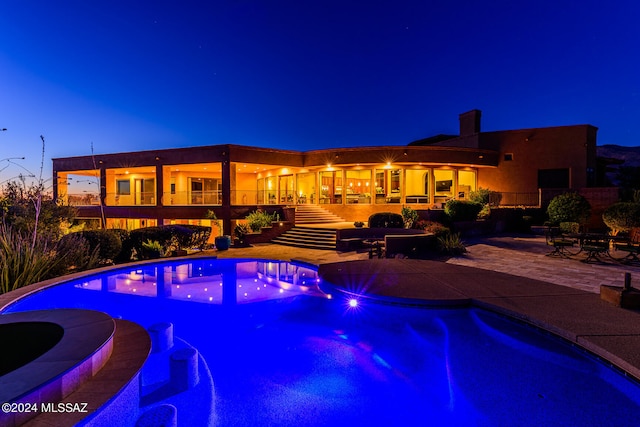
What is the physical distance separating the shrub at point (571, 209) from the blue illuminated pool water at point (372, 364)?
16009 mm

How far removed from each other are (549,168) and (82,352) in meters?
28.9

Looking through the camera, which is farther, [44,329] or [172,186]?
[172,186]

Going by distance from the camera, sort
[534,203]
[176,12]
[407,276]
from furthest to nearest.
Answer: [534,203] < [176,12] < [407,276]

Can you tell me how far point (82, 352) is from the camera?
3.16 metres

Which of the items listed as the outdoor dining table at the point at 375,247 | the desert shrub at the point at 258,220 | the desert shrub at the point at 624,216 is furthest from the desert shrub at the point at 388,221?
the desert shrub at the point at 624,216

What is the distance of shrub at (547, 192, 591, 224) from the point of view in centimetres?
1750

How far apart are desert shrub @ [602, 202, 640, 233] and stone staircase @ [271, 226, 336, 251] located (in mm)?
12218

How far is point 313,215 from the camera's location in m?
20.4

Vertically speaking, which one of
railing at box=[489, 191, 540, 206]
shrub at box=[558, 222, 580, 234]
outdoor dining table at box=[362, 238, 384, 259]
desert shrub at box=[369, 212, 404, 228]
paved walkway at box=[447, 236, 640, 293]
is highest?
railing at box=[489, 191, 540, 206]

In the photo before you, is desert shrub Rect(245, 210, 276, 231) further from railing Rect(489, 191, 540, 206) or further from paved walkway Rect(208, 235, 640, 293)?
railing Rect(489, 191, 540, 206)

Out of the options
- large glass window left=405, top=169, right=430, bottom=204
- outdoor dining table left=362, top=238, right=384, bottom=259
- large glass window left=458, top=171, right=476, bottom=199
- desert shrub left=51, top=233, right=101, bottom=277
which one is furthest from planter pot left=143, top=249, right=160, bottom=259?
large glass window left=458, top=171, right=476, bottom=199

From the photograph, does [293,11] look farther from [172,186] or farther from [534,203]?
[534,203]

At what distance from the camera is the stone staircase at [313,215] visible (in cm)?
1986

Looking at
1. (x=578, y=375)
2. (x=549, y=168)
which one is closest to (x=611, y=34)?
(x=549, y=168)
